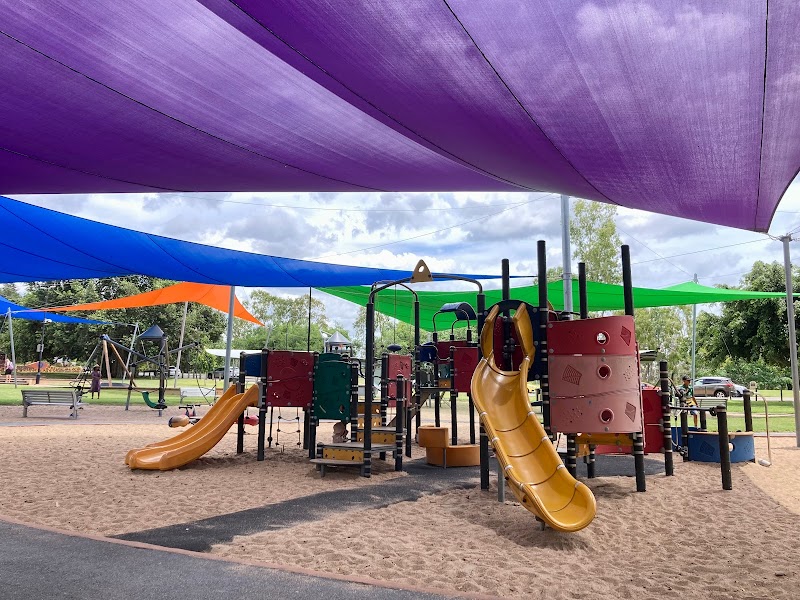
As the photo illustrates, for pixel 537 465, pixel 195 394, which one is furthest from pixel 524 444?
pixel 195 394

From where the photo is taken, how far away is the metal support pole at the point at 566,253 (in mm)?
11102

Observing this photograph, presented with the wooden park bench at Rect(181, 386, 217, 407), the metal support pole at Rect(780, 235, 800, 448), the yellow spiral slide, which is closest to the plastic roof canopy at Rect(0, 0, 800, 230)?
the yellow spiral slide

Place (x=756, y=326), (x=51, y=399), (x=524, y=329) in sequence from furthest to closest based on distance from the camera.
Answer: (x=756, y=326)
(x=51, y=399)
(x=524, y=329)

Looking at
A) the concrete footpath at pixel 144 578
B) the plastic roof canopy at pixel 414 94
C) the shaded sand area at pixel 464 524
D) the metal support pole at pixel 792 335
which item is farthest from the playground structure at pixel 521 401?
the metal support pole at pixel 792 335

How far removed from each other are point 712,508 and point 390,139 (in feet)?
14.3

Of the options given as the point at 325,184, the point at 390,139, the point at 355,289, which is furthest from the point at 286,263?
the point at 390,139

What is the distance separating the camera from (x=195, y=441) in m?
8.20

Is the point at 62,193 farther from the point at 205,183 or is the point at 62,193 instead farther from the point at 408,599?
the point at 408,599

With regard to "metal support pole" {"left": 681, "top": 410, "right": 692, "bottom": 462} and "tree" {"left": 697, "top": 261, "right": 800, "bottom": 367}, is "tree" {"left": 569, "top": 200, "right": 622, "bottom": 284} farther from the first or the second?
"metal support pole" {"left": 681, "top": 410, "right": 692, "bottom": 462}

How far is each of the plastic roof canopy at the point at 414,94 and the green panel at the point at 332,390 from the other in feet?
11.2

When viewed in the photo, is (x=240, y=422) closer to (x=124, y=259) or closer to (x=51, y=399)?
(x=124, y=259)

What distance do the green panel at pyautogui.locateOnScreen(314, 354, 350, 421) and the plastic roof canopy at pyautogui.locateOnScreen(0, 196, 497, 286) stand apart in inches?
158

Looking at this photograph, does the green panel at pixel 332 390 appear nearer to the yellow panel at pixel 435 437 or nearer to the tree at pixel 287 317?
the yellow panel at pixel 435 437

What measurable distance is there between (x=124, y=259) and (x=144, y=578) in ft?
28.1
